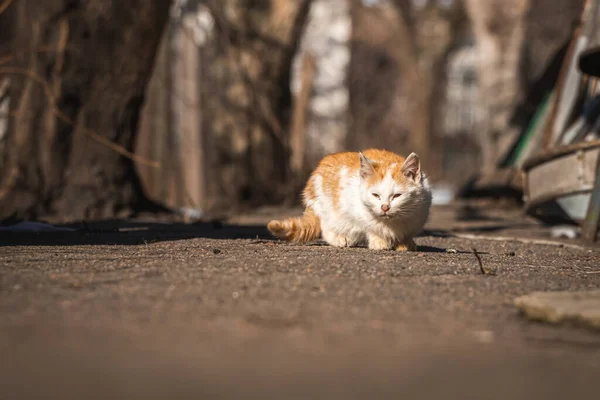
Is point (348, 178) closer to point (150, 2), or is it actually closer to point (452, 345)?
point (452, 345)

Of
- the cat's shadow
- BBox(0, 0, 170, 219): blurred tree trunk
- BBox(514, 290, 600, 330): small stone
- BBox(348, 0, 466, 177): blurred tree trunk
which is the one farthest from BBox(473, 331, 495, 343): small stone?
BBox(348, 0, 466, 177): blurred tree trunk

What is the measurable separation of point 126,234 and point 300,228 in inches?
60.6

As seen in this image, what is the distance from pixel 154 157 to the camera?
1598 centimetres

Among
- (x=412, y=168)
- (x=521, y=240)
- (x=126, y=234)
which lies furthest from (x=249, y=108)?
(x=412, y=168)

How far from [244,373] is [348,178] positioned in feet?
11.9

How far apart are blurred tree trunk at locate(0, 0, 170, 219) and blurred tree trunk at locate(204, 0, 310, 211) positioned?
4418mm

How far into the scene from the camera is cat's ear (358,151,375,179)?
19.1 feet

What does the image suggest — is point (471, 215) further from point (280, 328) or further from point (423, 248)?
point (280, 328)

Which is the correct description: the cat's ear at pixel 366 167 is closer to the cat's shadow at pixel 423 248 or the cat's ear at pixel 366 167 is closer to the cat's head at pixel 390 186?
the cat's head at pixel 390 186

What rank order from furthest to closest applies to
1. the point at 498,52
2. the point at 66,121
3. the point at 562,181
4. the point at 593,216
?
the point at 498,52, the point at 66,121, the point at 562,181, the point at 593,216

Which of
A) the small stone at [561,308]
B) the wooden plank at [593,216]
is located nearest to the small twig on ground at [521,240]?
the wooden plank at [593,216]

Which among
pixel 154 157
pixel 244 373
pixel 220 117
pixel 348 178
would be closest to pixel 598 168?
pixel 348 178

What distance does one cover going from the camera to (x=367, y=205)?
585 centimetres

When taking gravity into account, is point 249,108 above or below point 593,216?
above
